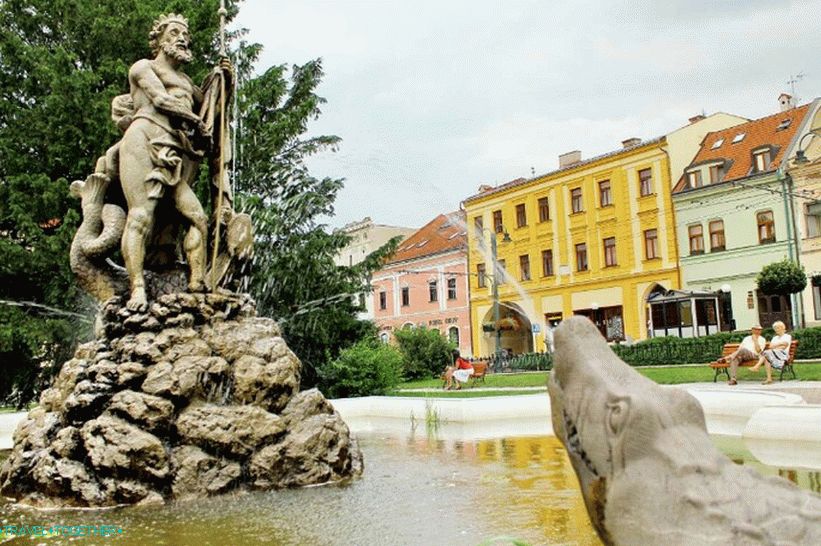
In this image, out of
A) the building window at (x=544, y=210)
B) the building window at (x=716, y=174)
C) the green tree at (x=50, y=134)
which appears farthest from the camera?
the building window at (x=544, y=210)

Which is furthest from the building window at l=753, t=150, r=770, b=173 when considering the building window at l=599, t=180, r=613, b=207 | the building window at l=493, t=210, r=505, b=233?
the building window at l=493, t=210, r=505, b=233

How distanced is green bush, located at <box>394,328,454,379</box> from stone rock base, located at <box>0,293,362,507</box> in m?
23.7

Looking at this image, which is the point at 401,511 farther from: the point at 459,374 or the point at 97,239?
the point at 459,374

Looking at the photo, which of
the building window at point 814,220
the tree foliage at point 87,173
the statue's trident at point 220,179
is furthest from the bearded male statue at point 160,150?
the building window at point 814,220

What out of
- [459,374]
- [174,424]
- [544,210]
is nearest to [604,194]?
[544,210]

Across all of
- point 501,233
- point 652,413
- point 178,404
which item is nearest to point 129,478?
point 178,404

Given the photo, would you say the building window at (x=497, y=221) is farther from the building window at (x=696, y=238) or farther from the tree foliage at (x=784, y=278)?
the tree foliage at (x=784, y=278)

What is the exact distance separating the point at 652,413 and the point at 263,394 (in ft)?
16.5

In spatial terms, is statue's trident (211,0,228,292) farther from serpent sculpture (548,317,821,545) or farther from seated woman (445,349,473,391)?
seated woman (445,349,473,391)

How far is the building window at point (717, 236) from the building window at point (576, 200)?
8347 mm

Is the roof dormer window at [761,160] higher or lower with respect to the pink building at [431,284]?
higher

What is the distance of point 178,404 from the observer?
613cm

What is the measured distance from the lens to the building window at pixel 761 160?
120ft

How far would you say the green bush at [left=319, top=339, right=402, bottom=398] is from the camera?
56.0 ft
